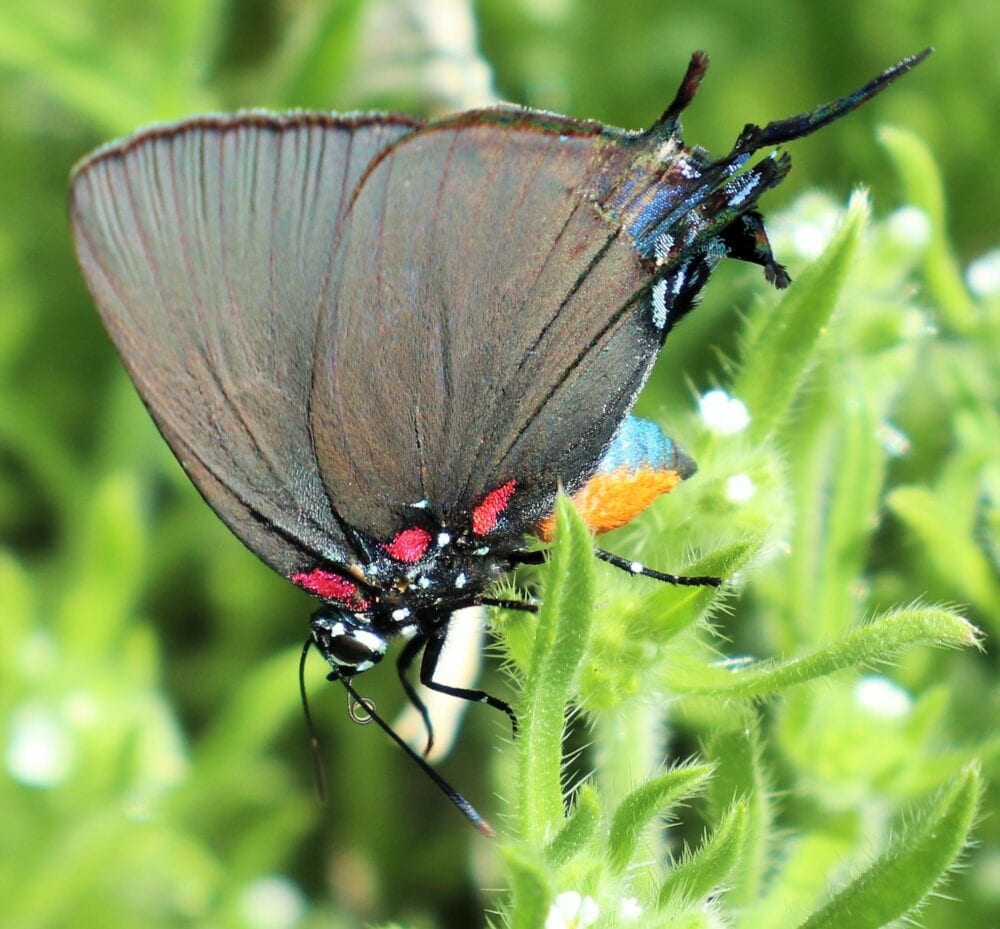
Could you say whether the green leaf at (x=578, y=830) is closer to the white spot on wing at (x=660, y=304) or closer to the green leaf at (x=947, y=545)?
the white spot on wing at (x=660, y=304)

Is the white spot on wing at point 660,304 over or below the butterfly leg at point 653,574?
over

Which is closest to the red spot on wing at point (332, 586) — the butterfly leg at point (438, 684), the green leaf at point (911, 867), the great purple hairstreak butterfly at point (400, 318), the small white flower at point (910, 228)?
the great purple hairstreak butterfly at point (400, 318)

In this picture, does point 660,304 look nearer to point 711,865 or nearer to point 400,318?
point 400,318

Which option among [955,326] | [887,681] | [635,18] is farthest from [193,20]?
[887,681]

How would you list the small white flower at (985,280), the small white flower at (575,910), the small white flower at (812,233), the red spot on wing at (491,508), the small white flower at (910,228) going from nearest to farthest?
the small white flower at (575,910) → the red spot on wing at (491,508) → the small white flower at (812,233) → the small white flower at (910,228) → the small white flower at (985,280)

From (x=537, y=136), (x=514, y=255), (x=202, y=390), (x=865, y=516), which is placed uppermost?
(x=537, y=136)

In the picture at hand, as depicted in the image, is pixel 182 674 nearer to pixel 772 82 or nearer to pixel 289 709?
pixel 289 709
